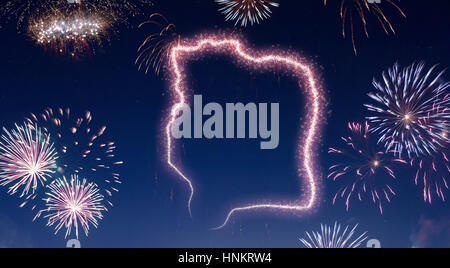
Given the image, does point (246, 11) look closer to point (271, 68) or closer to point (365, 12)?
point (271, 68)

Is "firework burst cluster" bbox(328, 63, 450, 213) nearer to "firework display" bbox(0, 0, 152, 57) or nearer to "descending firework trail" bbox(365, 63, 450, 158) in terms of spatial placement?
"descending firework trail" bbox(365, 63, 450, 158)

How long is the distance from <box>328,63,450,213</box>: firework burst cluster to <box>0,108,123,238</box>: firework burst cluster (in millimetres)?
3180

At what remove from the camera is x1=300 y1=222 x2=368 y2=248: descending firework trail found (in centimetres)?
478

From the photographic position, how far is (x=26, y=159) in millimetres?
4777

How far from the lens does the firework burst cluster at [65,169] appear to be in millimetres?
4805

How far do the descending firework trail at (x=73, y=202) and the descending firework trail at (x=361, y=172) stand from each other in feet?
10.7

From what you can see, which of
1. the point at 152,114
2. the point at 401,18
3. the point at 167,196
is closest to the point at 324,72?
the point at 401,18

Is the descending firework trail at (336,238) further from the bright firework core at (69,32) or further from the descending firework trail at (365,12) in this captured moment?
the bright firework core at (69,32)

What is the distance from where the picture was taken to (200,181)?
4895 mm

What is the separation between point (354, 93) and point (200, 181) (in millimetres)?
2465

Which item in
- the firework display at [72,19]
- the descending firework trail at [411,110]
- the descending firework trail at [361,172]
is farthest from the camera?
the firework display at [72,19]

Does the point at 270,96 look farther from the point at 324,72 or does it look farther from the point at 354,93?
the point at 354,93
